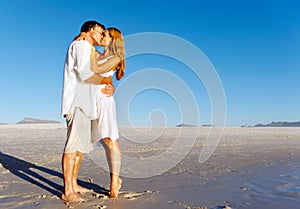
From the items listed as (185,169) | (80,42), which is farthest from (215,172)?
(80,42)

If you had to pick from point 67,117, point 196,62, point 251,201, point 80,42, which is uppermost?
point 196,62

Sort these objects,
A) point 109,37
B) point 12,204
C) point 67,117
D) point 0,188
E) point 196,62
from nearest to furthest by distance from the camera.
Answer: point 12,204, point 67,117, point 109,37, point 0,188, point 196,62

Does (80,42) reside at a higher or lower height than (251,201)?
higher

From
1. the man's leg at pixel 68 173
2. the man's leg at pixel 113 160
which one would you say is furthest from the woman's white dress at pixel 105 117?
the man's leg at pixel 68 173

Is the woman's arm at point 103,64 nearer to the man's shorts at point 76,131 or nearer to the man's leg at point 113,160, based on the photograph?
the man's shorts at point 76,131

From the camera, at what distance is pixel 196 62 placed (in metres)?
6.63

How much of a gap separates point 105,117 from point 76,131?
15.6 inches

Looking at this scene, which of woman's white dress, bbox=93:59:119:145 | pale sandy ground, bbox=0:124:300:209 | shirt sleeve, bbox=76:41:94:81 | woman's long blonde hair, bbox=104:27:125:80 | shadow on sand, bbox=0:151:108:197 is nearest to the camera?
pale sandy ground, bbox=0:124:300:209

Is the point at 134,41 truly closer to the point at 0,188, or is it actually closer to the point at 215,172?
the point at 215,172

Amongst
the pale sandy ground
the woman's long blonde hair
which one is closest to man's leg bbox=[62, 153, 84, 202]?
the pale sandy ground

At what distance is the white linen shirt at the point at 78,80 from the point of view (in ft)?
11.8

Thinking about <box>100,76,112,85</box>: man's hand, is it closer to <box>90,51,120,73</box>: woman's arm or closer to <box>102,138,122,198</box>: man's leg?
<box>90,51,120,73</box>: woman's arm

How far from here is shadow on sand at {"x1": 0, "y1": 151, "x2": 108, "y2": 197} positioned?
4.25m

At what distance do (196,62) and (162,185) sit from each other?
3163 mm
